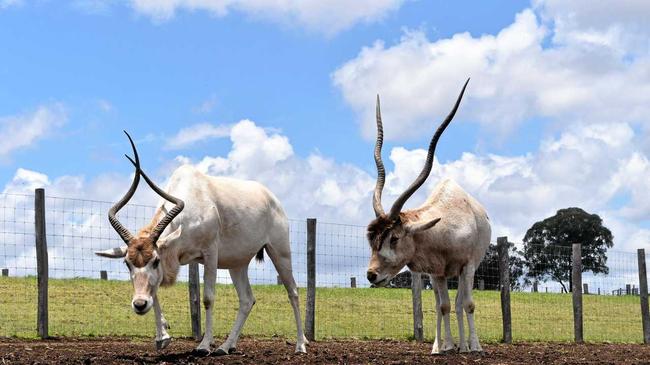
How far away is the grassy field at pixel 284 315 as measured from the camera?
18719mm

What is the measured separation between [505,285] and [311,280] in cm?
399

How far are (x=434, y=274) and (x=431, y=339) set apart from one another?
6.96m

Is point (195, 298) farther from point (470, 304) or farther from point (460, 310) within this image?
point (470, 304)

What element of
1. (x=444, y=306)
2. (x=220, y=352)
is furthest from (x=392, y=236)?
(x=220, y=352)

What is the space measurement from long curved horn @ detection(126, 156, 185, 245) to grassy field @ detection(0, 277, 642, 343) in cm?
661

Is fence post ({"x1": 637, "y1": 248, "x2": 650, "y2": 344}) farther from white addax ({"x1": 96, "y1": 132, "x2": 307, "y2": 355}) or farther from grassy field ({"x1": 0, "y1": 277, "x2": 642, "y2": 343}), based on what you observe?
white addax ({"x1": 96, "y1": 132, "x2": 307, "y2": 355})

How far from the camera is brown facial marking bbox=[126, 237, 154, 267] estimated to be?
31.8 ft

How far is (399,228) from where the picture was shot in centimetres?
1087

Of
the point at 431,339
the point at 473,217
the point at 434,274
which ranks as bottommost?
the point at 431,339

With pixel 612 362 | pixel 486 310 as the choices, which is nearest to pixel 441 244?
pixel 612 362

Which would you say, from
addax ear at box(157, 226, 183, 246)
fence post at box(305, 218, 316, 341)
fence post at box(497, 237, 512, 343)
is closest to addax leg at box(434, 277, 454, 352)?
addax ear at box(157, 226, 183, 246)

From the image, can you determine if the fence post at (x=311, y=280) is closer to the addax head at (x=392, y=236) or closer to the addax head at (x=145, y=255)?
the addax head at (x=392, y=236)

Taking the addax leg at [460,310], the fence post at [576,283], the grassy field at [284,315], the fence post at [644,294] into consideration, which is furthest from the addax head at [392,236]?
the fence post at [644,294]

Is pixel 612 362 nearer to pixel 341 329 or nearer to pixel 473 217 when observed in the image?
pixel 473 217
